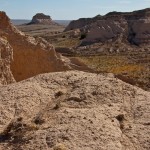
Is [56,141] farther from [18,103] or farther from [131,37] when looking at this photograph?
[131,37]

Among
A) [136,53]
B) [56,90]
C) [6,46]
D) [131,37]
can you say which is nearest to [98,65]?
[136,53]

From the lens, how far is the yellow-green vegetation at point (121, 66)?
120 feet

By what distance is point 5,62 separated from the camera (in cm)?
1377

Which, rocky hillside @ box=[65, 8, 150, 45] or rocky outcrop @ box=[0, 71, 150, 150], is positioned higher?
rocky outcrop @ box=[0, 71, 150, 150]

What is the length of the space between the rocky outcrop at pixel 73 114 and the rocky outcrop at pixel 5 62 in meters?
3.13

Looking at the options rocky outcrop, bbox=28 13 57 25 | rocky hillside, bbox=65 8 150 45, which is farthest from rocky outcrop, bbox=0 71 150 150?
rocky outcrop, bbox=28 13 57 25

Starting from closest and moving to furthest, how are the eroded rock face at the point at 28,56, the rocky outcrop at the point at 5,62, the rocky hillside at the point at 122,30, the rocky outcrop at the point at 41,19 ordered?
1. the rocky outcrop at the point at 5,62
2. the eroded rock face at the point at 28,56
3. the rocky hillside at the point at 122,30
4. the rocky outcrop at the point at 41,19

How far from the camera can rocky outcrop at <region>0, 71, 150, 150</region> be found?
779cm

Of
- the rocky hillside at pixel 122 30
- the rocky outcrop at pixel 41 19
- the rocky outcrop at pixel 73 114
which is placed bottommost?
the rocky outcrop at pixel 41 19

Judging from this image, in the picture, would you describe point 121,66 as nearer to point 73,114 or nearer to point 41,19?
point 73,114

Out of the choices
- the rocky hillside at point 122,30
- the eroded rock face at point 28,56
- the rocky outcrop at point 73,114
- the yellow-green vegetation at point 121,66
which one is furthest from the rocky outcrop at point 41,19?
the rocky outcrop at point 73,114

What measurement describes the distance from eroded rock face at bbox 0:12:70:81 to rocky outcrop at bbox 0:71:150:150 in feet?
15.4

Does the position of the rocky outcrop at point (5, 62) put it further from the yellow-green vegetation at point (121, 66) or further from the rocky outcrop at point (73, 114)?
the yellow-green vegetation at point (121, 66)

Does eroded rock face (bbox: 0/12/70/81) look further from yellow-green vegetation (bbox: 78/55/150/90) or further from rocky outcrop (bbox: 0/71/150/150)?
yellow-green vegetation (bbox: 78/55/150/90)
